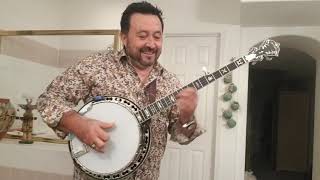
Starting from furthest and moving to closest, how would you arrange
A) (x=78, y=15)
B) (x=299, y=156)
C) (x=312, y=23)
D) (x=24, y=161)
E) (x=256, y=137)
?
(x=256, y=137) → (x=299, y=156) → (x=78, y=15) → (x=312, y=23) → (x=24, y=161)

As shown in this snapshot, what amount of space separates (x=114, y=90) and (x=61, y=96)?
0.15 m

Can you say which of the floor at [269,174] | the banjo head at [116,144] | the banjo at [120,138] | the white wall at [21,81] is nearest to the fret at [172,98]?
the banjo at [120,138]

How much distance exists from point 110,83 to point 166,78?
0.59 feet

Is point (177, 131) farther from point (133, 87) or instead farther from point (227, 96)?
point (227, 96)

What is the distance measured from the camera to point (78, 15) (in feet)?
9.78

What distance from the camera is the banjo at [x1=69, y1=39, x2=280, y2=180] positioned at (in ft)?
3.09

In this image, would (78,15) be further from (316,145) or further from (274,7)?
(316,145)

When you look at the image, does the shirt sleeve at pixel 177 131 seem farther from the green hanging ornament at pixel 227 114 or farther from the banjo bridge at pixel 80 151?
the green hanging ornament at pixel 227 114

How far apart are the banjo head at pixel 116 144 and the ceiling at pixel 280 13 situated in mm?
1658

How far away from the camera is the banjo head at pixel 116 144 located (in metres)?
0.94

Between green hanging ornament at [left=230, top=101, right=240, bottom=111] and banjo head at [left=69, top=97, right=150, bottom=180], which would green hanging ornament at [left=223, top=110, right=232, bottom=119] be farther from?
banjo head at [left=69, top=97, right=150, bottom=180]

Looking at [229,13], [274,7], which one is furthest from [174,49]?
[274,7]

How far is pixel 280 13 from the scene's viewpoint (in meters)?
2.57

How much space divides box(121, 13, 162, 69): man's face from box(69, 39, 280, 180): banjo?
0.13 meters
